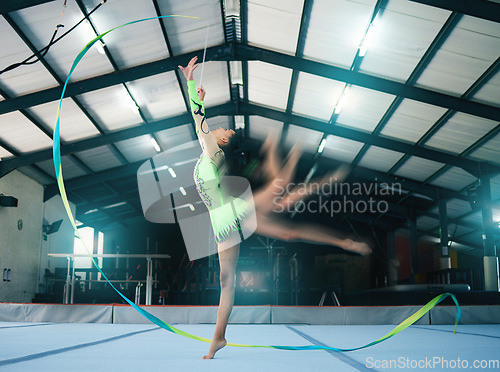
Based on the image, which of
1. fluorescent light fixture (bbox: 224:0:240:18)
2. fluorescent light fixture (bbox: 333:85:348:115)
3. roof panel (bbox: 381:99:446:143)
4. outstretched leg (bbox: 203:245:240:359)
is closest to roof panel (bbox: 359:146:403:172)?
roof panel (bbox: 381:99:446:143)

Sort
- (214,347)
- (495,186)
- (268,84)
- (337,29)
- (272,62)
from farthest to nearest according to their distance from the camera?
(495,186) → (268,84) → (272,62) → (337,29) → (214,347)

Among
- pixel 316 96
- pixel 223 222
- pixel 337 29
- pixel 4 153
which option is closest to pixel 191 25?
pixel 337 29

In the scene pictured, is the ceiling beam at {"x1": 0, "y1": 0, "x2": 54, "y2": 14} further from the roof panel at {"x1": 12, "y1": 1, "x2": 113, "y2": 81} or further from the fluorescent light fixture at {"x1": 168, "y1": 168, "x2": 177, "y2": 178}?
the fluorescent light fixture at {"x1": 168, "y1": 168, "x2": 177, "y2": 178}

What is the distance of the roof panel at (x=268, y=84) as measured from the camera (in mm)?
10046

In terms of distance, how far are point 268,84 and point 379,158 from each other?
4.29 m

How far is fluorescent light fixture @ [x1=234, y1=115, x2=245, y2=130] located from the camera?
43.2 feet

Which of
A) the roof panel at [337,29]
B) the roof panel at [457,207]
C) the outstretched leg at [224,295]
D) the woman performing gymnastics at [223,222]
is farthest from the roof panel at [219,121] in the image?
the outstretched leg at [224,295]

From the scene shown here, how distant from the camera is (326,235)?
2381mm

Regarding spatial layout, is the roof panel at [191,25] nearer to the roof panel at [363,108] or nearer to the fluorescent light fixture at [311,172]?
the roof panel at [363,108]

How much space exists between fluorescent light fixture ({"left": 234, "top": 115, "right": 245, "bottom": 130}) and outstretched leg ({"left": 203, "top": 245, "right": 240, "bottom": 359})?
36.1ft

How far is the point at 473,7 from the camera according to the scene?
241 inches

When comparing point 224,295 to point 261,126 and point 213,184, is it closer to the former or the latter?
point 213,184

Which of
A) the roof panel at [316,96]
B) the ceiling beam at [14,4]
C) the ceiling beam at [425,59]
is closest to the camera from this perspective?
the ceiling beam at [14,4]

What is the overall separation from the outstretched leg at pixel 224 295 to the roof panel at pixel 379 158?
1059 centimetres
